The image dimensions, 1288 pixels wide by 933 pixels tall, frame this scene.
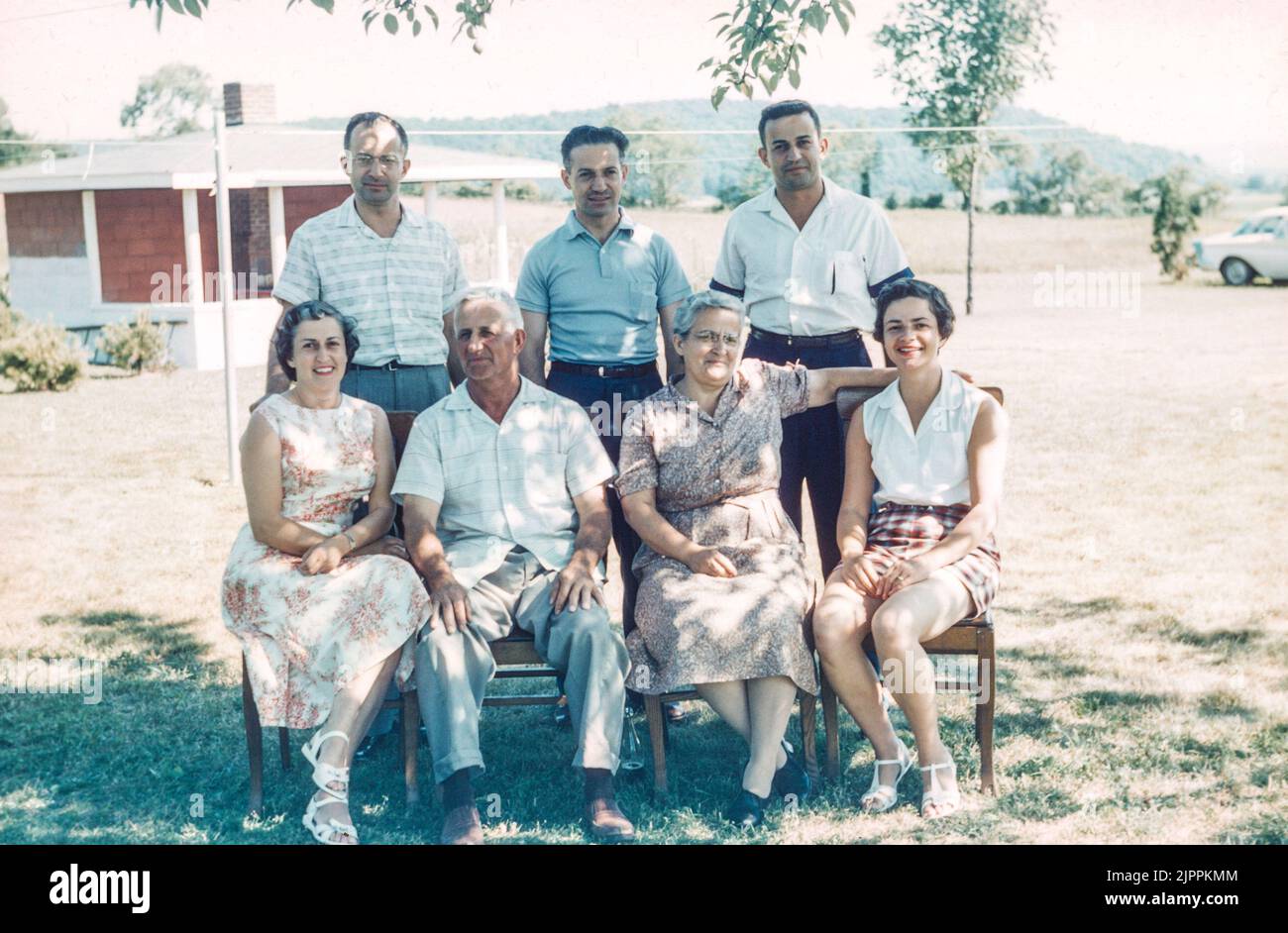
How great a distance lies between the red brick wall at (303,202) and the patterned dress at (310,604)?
16.1m

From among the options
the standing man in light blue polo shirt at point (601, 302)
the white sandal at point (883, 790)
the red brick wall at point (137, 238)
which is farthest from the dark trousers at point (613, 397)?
the red brick wall at point (137, 238)

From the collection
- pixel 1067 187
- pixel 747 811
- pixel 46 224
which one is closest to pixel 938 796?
pixel 747 811

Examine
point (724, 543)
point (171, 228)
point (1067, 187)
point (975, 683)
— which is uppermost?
point (1067, 187)

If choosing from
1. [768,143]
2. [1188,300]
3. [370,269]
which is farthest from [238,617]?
[1188,300]

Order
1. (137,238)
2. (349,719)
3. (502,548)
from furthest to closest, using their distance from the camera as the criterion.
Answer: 1. (137,238)
2. (502,548)
3. (349,719)

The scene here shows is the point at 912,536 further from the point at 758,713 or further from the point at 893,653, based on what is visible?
the point at 758,713

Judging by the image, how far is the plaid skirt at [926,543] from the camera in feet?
12.9

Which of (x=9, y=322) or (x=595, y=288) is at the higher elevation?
(x=595, y=288)

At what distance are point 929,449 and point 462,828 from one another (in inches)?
73.2

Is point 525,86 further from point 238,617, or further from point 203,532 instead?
point 238,617

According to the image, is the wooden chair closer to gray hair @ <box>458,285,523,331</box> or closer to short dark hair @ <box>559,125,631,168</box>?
gray hair @ <box>458,285,523,331</box>

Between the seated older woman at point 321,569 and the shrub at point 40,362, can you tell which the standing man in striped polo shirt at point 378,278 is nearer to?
the seated older woman at point 321,569

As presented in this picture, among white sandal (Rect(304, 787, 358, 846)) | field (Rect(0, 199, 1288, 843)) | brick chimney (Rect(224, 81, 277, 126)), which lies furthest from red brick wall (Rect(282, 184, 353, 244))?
white sandal (Rect(304, 787, 358, 846))

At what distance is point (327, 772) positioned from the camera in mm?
3654
